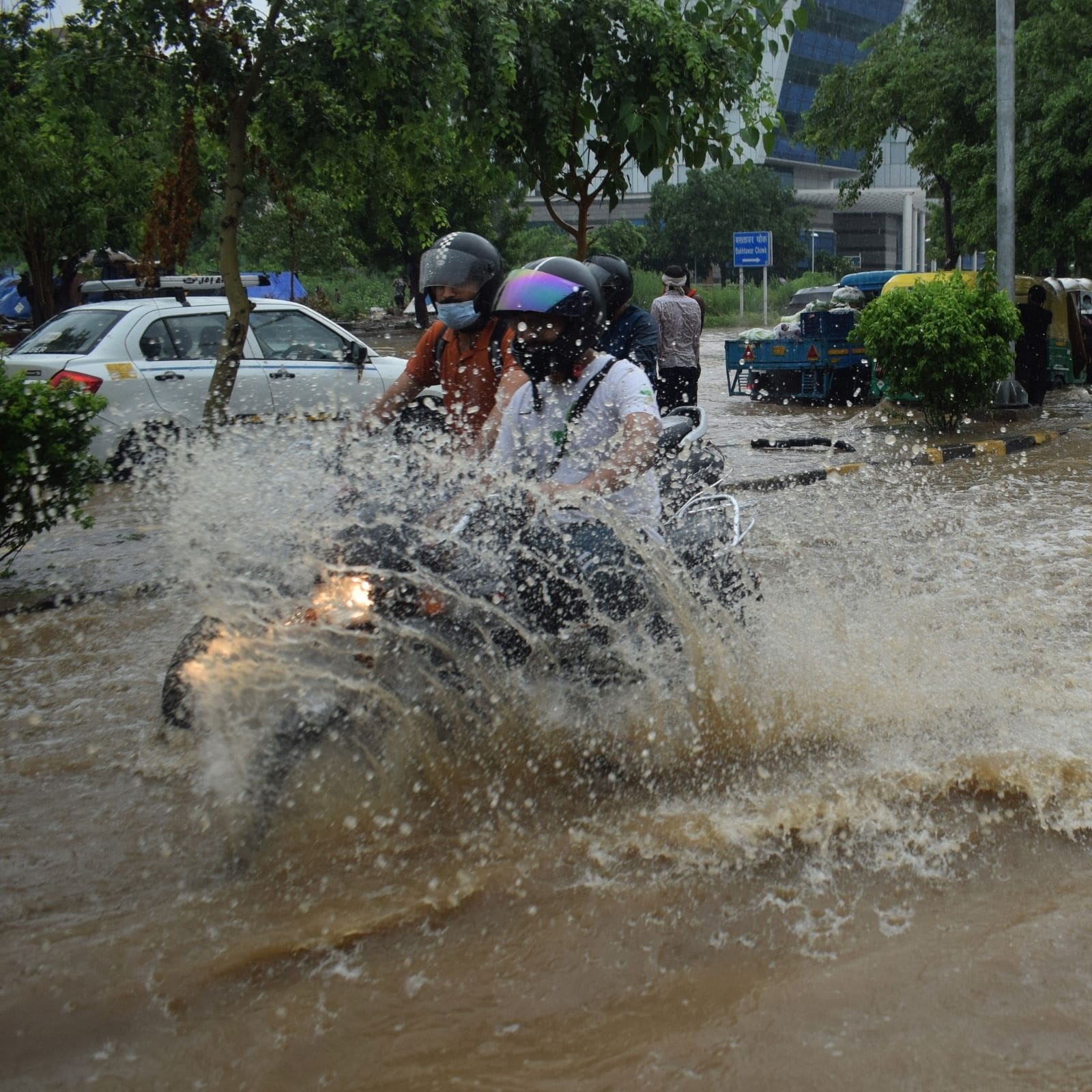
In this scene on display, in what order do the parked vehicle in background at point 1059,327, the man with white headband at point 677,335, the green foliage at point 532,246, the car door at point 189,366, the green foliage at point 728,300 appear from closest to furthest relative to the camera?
the car door at point 189,366 < the man with white headband at point 677,335 < the parked vehicle in background at point 1059,327 < the green foliage at point 532,246 < the green foliage at point 728,300

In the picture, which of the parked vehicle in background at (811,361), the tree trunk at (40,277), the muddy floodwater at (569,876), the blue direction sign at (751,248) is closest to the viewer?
the muddy floodwater at (569,876)

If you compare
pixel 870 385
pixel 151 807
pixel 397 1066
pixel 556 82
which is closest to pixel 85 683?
pixel 151 807

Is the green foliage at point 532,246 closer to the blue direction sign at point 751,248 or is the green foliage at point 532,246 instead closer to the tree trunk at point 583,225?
the blue direction sign at point 751,248

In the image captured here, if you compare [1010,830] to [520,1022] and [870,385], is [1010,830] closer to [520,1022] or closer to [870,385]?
[520,1022]

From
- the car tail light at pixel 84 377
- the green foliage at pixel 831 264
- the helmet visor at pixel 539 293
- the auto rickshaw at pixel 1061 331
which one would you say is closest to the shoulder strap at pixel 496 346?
the helmet visor at pixel 539 293

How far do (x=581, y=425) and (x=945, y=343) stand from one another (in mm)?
10640

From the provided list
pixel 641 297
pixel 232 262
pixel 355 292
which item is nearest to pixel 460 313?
pixel 232 262

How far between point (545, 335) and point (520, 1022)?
2.02m

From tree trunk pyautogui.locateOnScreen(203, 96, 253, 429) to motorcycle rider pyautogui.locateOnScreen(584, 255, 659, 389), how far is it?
340cm

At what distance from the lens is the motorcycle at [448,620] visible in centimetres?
345

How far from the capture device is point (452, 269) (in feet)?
15.4

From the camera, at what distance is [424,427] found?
15.8 ft

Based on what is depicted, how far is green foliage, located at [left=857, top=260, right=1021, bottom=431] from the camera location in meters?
13.8

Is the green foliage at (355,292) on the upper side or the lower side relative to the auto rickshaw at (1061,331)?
upper
